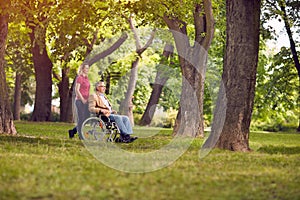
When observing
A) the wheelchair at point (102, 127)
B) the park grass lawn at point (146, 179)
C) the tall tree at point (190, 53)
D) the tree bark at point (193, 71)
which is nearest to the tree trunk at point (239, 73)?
the park grass lawn at point (146, 179)

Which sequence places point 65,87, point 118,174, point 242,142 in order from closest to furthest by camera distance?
point 118,174, point 242,142, point 65,87

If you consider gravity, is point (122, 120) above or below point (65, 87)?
below

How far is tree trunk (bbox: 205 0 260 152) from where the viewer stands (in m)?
15.1

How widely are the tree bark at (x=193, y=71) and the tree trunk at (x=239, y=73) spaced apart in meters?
7.10

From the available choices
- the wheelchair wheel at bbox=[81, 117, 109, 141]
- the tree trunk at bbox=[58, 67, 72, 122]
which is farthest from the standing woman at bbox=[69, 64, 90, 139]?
the tree trunk at bbox=[58, 67, 72, 122]

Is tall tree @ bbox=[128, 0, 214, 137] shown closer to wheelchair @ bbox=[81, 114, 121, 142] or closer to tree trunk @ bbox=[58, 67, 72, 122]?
wheelchair @ bbox=[81, 114, 121, 142]

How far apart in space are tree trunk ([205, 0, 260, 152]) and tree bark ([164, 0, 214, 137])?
→ 7099 mm

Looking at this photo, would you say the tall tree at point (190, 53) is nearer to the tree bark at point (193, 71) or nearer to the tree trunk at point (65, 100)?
the tree bark at point (193, 71)

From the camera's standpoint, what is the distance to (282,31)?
117ft

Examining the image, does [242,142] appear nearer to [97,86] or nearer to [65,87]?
[97,86]

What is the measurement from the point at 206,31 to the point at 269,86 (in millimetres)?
17672

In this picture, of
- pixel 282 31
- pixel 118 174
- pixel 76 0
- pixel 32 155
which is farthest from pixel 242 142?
pixel 282 31

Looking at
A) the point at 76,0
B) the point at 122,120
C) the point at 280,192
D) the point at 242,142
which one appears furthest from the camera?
the point at 76,0

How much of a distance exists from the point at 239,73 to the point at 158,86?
27.0m
